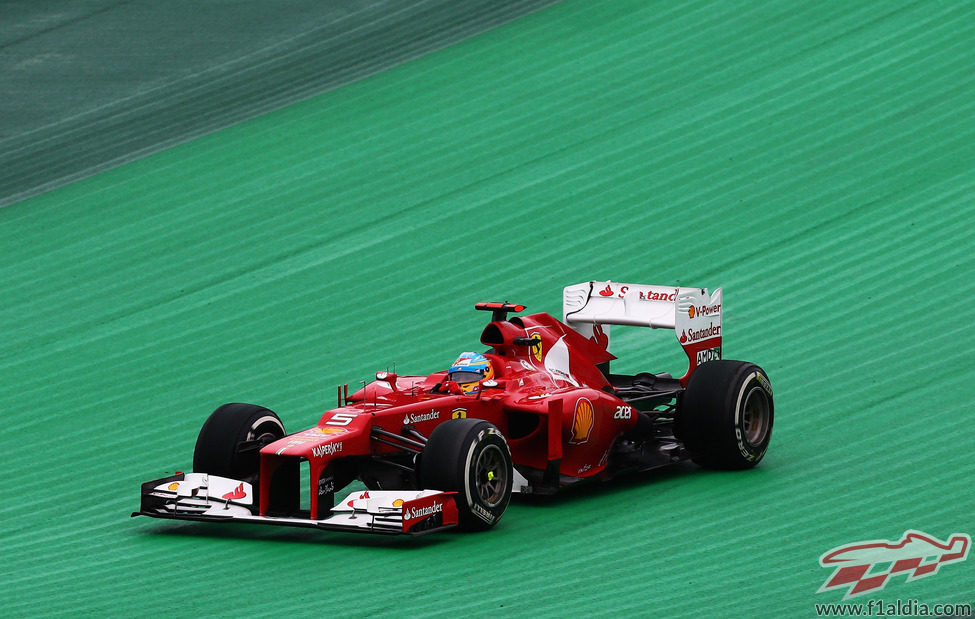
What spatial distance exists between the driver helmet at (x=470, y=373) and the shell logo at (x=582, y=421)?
2.48ft

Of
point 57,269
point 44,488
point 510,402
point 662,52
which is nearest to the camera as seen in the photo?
point 510,402

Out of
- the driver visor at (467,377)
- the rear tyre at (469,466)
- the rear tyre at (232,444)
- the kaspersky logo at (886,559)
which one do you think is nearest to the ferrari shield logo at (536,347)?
the driver visor at (467,377)

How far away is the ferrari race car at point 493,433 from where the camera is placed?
11.5 m

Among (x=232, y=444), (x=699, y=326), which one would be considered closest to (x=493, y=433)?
(x=232, y=444)

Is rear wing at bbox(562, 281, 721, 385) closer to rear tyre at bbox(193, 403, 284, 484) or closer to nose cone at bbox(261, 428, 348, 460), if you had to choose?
rear tyre at bbox(193, 403, 284, 484)

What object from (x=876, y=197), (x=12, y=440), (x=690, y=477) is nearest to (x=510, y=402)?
(x=690, y=477)

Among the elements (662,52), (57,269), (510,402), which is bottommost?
(510,402)

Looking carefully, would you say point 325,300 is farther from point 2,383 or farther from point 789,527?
point 789,527

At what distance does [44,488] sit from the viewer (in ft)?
44.8

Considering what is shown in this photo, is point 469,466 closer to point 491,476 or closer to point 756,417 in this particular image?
point 491,476

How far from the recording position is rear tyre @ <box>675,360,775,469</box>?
13023 millimetres

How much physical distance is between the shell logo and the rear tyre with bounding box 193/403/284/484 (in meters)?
2.30

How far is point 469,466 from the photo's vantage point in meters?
11.4

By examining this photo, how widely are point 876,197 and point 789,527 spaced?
32.0 feet
